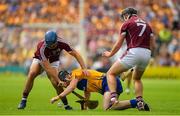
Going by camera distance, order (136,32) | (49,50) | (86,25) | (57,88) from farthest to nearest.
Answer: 1. (86,25)
2. (57,88)
3. (49,50)
4. (136,32)

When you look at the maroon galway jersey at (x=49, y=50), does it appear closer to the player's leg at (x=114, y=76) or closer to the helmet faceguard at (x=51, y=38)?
the helmet faceguard at (x=51, y=38)

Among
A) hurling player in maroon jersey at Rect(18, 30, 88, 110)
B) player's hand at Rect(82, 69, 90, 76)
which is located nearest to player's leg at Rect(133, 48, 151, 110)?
player's hand at Rect(82, 69, 90, 76)

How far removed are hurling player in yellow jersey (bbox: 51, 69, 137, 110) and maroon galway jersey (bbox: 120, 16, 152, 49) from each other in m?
1.12

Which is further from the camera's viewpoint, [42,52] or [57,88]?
[57,88]

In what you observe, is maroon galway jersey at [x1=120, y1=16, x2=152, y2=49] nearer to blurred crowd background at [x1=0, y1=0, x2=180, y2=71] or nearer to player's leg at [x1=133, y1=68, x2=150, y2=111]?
player's leg at [x1=133, y1=68, x2=150, y2=111]

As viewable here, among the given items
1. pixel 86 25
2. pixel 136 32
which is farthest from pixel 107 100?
pixel 86 25

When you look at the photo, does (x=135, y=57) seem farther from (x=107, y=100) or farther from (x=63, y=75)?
(x=63, y=75)

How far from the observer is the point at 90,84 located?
17.6 m

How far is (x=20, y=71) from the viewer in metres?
45.8

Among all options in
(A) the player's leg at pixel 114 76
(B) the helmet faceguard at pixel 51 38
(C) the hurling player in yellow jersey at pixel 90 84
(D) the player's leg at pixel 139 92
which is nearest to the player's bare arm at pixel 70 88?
(C) the hurling player in yellow jersey at pixel 90 84

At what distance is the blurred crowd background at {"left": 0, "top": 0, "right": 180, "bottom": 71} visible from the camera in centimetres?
4400

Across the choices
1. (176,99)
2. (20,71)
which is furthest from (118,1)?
(176,99)

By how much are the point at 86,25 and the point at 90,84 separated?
2937cm

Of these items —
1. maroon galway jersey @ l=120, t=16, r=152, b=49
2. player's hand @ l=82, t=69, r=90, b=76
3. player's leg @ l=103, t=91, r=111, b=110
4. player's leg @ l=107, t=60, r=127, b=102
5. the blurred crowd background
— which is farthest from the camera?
the blurred crowd background
